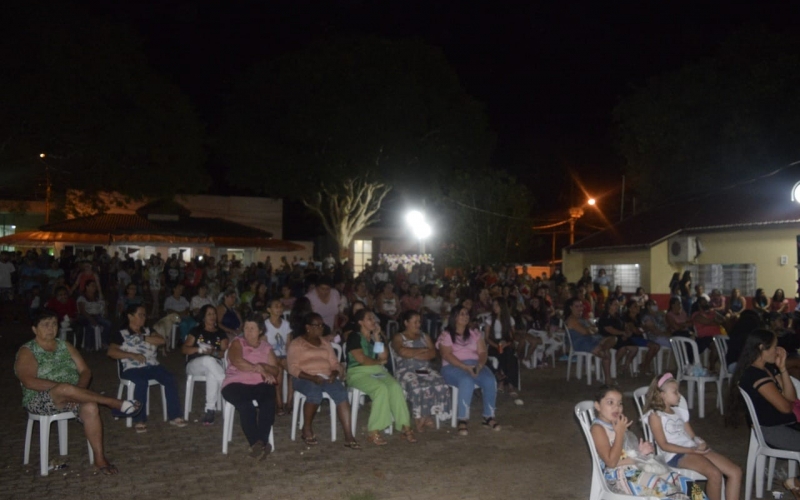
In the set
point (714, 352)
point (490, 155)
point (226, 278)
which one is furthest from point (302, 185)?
point (714, 352)

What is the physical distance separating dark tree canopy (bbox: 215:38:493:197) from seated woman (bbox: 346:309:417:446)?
22.8 meters

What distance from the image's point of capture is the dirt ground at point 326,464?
18.3ft

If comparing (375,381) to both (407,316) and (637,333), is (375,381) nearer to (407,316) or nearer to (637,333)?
(407,316)

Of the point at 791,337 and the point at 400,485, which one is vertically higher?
the point at 791,337

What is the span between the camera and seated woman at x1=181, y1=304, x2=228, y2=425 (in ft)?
25.3

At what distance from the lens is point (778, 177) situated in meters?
20.7

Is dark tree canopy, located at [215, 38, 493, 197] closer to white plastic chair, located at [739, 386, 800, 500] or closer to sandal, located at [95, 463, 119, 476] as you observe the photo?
sandal, located at [95, 463, 119, 476]

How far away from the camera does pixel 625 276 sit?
21906 millimetres

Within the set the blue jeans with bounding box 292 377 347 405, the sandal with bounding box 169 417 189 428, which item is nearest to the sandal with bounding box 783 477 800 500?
the blue jeans with bounding box 292 377 347 405

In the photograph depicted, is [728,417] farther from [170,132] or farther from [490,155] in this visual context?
[490,155]

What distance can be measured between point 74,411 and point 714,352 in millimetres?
8759

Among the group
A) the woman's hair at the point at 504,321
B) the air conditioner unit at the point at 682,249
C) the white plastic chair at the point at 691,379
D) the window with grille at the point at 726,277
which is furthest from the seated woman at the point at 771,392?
the air conditioner unit at the point at 682,249

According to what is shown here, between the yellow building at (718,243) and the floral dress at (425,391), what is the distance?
11355 millimetres

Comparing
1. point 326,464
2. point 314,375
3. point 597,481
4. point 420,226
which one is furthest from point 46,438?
point 420,226
